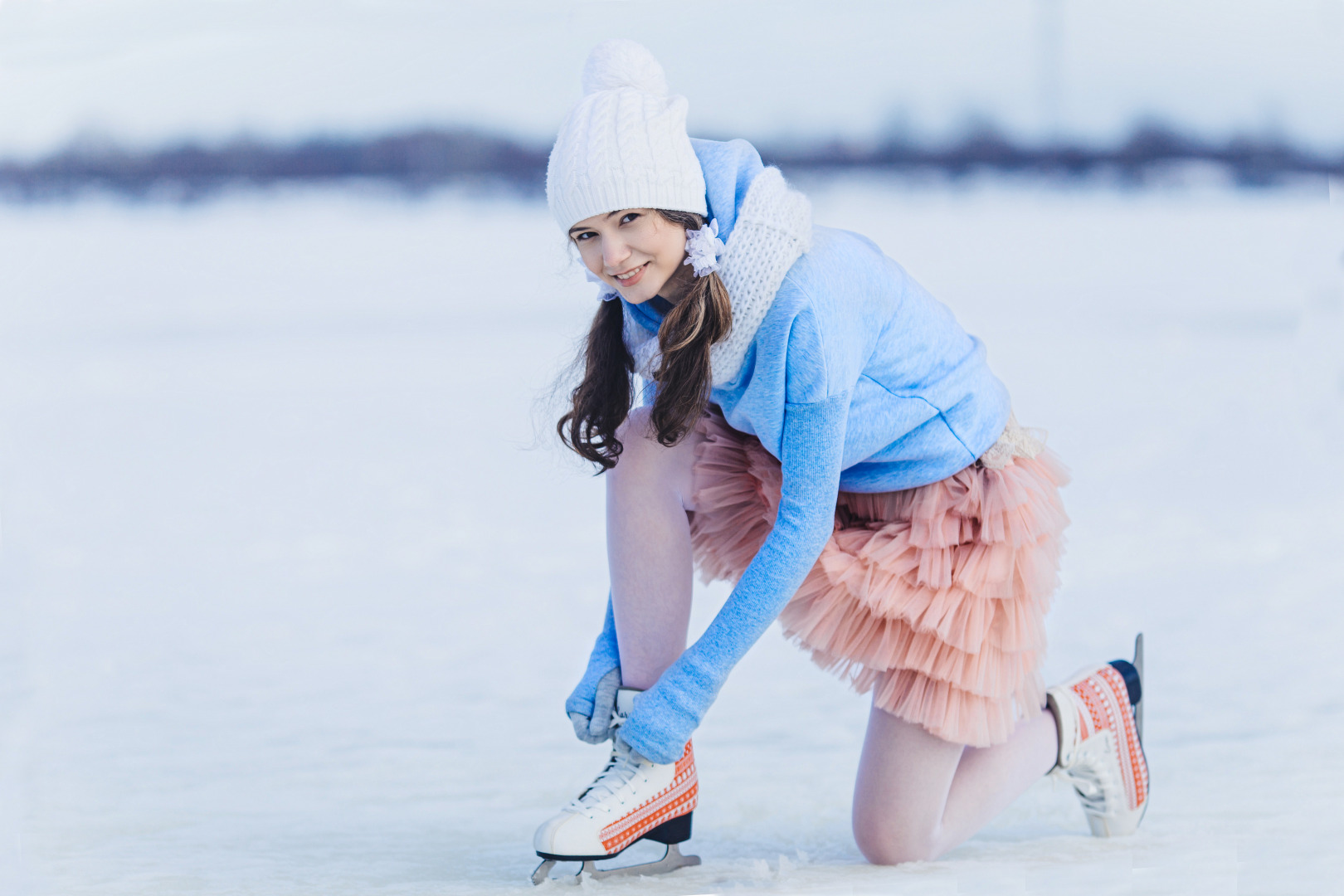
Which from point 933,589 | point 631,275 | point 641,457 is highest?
point 631,275

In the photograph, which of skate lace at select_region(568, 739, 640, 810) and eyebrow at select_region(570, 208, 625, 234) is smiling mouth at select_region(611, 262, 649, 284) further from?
skate lace at select_region(568, 739, 640, 810)

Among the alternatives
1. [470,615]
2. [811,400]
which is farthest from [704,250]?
[470,615]

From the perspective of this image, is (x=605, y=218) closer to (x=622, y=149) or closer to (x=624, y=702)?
(x=622, y=149)

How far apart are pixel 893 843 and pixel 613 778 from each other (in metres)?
0.26

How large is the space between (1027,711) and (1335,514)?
1.42 m

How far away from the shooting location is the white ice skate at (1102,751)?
3.79 ft

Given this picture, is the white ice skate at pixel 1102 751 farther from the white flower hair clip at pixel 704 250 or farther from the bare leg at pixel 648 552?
the white flower hair clip at pixel 704 250

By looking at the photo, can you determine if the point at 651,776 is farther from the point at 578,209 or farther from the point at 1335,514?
the point at 1335,514

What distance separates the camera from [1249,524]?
2.17 metres

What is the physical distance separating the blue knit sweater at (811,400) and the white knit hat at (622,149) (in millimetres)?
49

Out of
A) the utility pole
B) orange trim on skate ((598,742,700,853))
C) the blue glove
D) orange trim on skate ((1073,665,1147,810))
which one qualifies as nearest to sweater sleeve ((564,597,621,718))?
the blue glove

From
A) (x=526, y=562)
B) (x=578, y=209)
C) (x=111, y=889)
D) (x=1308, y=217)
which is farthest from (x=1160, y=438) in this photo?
(x=1308, y=217)

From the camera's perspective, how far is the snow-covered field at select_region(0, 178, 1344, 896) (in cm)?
109

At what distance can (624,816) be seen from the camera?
0.97m
